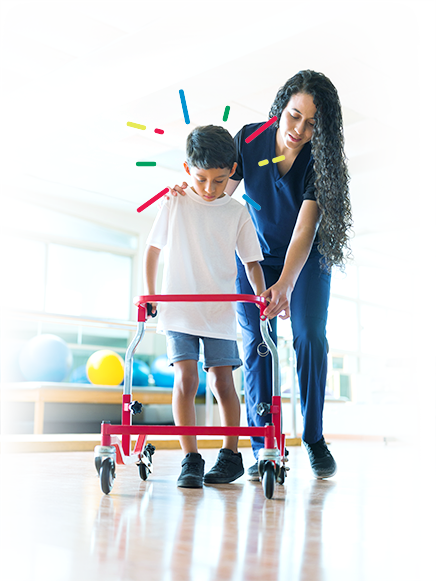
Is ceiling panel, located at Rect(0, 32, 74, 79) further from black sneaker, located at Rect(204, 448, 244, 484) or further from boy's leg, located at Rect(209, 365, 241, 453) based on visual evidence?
black sneaker, located at Rect(204, 448, 244, 484)

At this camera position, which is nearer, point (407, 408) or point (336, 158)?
point (336, 158)

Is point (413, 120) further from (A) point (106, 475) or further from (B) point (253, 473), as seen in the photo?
(A) point (106, 475)

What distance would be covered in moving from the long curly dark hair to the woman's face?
0.7 inches

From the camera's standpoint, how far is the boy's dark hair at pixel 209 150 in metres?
1.70

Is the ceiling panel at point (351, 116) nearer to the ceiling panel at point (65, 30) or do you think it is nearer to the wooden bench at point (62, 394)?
the ceiling panel at point (65, 30)

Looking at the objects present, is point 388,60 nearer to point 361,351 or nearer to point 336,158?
point 336,158

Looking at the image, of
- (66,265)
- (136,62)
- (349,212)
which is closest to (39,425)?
(136,62)

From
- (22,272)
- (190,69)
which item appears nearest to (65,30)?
(190,69)

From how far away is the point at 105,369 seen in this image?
18.8 feet

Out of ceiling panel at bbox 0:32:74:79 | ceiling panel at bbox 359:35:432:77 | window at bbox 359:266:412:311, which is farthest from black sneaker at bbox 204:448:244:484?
window at bbox 359:266:412:311

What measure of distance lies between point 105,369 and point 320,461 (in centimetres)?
414

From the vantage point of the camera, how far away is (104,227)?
29.3ft

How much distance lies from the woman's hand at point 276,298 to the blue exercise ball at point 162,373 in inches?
181

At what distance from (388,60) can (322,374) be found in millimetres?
3619
